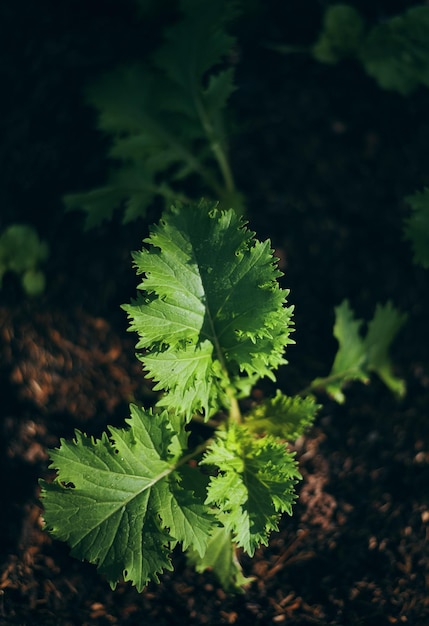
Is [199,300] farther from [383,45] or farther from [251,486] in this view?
[383,45]

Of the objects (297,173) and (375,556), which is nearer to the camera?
(375,556)

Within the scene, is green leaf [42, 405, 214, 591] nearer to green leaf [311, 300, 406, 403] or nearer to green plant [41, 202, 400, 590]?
green plant [41, 202, 400, 590]

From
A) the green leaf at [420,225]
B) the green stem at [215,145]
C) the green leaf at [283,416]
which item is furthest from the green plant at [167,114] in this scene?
the green leaf at [283,416]

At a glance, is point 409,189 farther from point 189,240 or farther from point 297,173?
point 189,240

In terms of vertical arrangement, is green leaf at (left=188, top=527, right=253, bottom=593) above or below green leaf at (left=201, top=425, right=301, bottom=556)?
below

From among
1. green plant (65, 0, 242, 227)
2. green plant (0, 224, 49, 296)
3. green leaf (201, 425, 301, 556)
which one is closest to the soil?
green plant (0, 224, 49, 296)

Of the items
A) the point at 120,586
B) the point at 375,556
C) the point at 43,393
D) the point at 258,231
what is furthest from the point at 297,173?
the point at 120,586

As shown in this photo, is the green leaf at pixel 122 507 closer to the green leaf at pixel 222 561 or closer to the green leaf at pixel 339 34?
the green leaf at pixel 222 561
